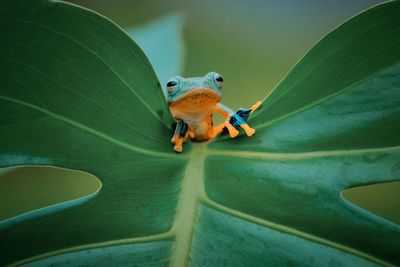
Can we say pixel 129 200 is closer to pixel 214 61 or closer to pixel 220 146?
pixel 220 146

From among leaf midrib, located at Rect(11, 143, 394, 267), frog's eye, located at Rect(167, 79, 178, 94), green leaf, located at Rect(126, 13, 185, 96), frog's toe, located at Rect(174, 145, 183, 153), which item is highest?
green leaf, located at Rect(126, 13, 185, 96)

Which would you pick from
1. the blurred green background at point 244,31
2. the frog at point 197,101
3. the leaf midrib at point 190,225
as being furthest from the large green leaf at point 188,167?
the blurred green background at point 244,31

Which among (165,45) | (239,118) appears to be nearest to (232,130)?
(239,118)

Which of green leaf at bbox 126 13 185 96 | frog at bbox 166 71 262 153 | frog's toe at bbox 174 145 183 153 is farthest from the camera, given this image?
green leaf at bbox 126 13 185 96

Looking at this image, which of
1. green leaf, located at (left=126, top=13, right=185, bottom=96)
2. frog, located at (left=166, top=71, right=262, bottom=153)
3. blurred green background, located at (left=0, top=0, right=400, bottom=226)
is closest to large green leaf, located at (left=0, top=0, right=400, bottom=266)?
frog, located at (left=166, top=71, right=262, bottom=153)

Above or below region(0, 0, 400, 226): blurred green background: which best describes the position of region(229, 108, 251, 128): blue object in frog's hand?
below

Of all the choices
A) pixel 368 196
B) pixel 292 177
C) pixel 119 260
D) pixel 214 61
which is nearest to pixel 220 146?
pixel 292 177

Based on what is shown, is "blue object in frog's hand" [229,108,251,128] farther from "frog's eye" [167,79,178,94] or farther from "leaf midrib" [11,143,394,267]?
"frog's eye" [167,79,178,94]
